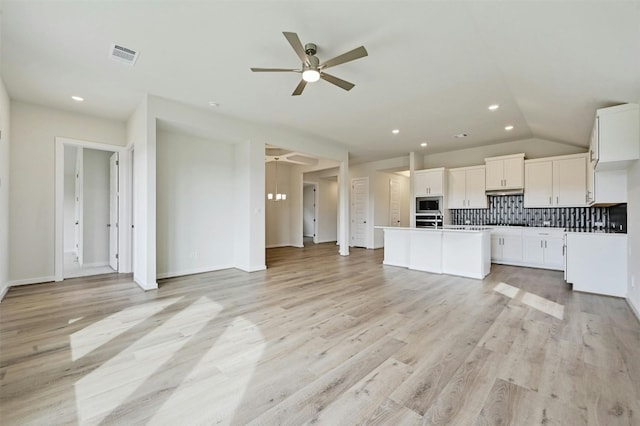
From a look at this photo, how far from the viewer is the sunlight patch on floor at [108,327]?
2.42 m

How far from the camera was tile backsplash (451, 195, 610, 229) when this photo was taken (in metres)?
5.73

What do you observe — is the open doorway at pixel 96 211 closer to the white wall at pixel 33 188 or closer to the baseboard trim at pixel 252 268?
the white wall at pixel 33 188

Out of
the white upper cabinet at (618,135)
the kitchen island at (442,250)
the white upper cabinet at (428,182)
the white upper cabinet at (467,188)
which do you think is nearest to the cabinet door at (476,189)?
the white upper cabinet at (467,188)

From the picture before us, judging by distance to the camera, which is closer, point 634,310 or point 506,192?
point 634,310

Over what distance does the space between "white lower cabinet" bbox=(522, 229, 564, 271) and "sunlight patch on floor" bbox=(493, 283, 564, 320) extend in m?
2.13

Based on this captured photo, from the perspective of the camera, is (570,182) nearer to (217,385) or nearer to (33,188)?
(217,385)

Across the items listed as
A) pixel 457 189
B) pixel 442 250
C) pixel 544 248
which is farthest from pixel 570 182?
pixel 442 250

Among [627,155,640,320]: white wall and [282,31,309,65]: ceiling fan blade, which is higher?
[282,31,309,65]: ceiling fan blade

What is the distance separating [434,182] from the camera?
7543mm

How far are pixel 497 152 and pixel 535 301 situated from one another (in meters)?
4.69

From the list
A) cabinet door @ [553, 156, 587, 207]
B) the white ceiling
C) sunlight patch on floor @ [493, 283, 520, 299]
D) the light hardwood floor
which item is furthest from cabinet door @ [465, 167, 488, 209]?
the light hardwood floor

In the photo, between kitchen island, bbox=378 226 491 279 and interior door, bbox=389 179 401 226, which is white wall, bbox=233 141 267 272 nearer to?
kitchen island, bbox=378 226 491 279

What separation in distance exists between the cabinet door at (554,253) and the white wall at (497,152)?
6.90 feet

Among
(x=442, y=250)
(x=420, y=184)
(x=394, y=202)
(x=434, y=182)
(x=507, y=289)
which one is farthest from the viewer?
(x=394, y=202)
